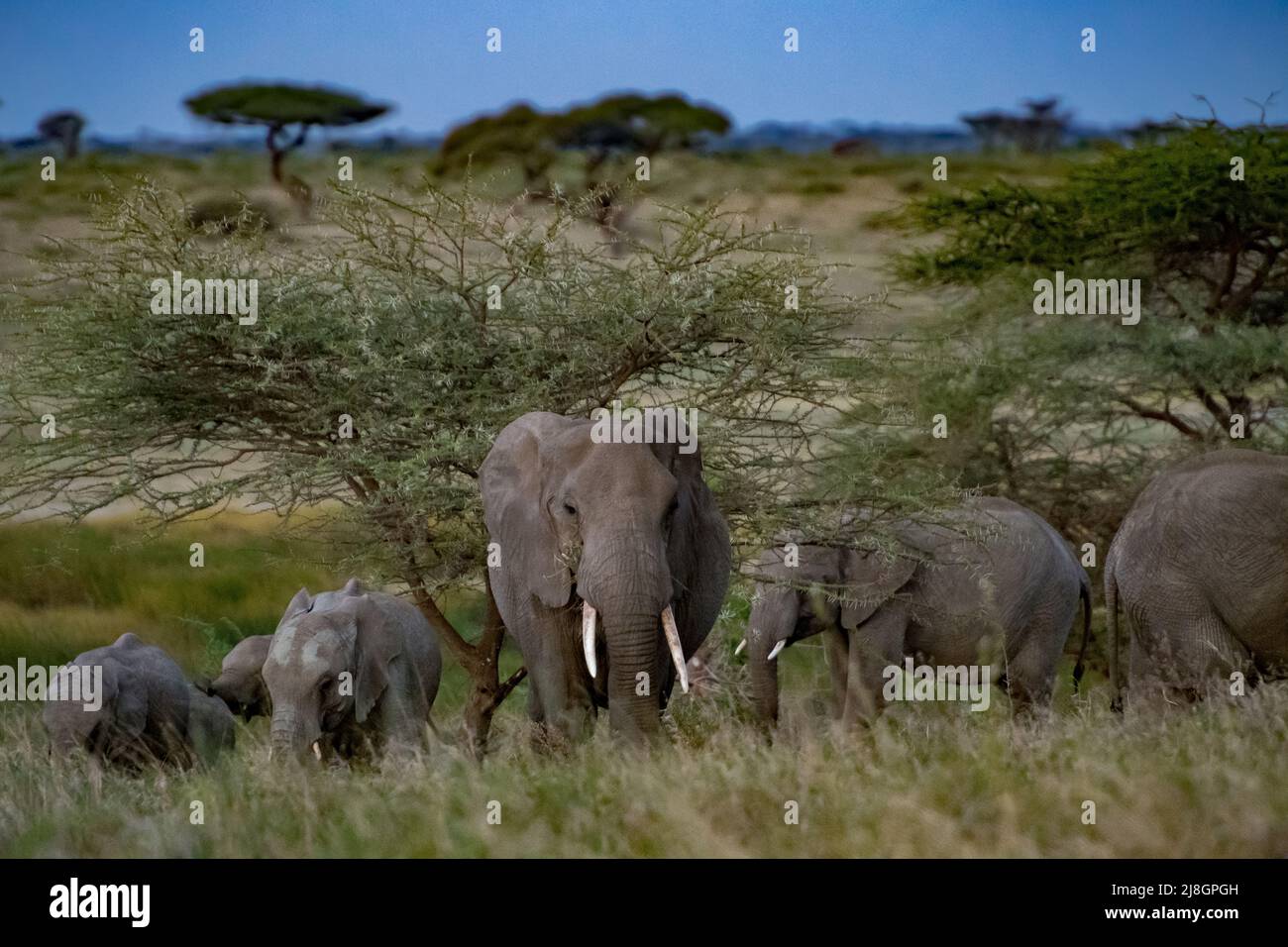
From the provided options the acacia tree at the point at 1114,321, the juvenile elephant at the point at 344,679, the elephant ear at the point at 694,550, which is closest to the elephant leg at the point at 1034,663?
the juvenile elephant at the point at 344,679

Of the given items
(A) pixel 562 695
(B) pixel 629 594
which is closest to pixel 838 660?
(A) pixel 562 695

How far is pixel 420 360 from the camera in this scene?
11477 mm

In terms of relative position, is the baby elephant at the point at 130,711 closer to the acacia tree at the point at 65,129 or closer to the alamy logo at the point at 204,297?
the alamy logo at the point at 204,297

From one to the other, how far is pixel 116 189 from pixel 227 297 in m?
1.18

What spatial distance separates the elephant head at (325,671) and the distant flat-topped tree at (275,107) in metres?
35.1

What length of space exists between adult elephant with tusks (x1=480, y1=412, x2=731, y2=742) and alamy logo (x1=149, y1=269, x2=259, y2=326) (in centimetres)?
254

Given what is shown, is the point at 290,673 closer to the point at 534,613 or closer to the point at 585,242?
the point at 534,613

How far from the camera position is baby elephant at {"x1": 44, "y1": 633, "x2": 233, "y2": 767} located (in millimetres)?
11125

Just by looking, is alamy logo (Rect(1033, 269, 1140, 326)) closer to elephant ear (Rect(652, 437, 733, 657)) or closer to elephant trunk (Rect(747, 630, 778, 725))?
elephant trunk (Rect(747, 630, 778, 725))

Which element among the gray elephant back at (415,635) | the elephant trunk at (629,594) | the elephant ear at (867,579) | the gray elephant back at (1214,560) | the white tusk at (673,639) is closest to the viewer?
the elephant trunk at (629,594)

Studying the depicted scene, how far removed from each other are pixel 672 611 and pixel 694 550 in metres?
0.78

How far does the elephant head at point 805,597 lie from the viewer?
12734 millimetres

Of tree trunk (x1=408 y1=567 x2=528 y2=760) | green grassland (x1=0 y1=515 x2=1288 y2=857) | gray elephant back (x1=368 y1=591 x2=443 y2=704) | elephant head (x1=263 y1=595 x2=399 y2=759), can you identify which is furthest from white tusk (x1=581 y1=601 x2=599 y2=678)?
tree trunk (x1=408 y1=567 x2=528 y2=760)

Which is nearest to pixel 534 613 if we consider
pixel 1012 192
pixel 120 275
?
pixel 120 275
